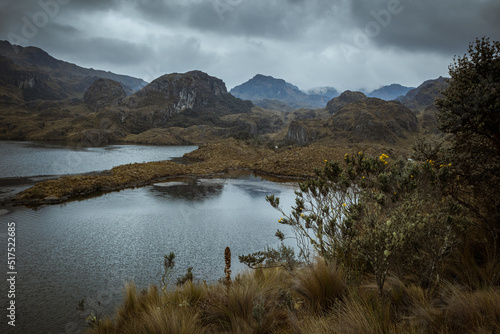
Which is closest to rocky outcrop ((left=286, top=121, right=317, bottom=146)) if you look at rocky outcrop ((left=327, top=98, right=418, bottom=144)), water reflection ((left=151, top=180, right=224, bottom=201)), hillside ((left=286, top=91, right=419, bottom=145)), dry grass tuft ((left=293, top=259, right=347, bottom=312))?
hillside ((left=286, top=91, right=419, bottom=145))

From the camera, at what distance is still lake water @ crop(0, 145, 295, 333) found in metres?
5.77

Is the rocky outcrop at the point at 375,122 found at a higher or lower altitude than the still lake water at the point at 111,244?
higher

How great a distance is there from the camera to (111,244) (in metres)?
9.20

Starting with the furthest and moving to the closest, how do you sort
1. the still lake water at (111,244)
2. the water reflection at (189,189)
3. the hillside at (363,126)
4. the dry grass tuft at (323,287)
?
the hillside at (363,126), the water reflection at (189,189), the still lake water at (111,244), the dry grass tuft at (323,287)

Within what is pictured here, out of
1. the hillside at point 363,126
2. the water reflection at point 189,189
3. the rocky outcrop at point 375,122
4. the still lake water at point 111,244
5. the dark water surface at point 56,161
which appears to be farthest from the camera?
the hillside at point 363,126

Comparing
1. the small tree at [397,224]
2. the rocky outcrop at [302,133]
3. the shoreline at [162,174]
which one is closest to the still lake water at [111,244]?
the shoreline at [162,174]

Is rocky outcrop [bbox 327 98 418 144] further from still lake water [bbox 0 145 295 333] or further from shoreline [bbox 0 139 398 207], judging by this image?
still lake water [bbox 0 145 295 333]

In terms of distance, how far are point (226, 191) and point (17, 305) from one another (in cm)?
1414

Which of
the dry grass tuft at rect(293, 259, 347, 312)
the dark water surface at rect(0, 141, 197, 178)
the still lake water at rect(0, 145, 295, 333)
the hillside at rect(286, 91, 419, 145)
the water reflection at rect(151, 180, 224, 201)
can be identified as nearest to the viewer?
the dry grass tuft at rect(293, 259, 347, 312)

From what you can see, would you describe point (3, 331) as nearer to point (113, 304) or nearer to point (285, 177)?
point (113, 304)

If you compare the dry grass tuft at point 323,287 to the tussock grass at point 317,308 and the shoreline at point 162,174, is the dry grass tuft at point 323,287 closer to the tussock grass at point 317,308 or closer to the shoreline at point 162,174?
the tussock grass at point 317,308

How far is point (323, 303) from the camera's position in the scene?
3.84 meters

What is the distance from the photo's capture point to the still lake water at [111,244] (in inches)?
227

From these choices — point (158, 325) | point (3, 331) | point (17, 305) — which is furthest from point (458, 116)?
point (17, 305)
